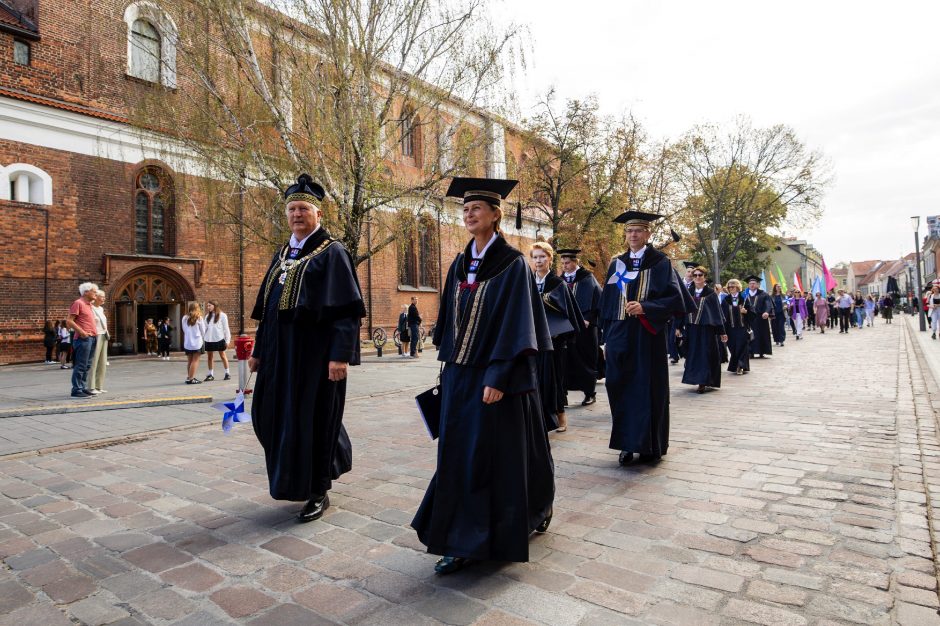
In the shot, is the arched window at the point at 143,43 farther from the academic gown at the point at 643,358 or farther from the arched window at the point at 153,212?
the academic gown at the point at 643,358

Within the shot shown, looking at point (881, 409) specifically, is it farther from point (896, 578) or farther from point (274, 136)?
point (274, 136)

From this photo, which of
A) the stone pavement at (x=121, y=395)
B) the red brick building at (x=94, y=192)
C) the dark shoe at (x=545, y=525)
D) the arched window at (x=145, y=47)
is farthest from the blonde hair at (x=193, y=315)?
the dark shoe at (x=545, y=525)

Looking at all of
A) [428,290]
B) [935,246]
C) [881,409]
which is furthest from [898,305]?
[881,409]

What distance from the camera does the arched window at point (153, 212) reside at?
799 inches

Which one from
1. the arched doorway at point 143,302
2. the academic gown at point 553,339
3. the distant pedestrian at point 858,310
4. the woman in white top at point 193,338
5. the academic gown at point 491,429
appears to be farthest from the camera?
the distant pedestrian at point 858,310

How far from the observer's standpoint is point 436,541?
313 cm

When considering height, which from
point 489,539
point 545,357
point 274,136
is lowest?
point 489,539

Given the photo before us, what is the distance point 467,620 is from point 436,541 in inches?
21.4

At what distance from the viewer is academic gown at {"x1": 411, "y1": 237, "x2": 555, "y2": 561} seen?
3113mm

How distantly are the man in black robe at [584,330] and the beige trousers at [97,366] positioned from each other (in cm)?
832

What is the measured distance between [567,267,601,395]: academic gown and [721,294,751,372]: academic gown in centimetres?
565

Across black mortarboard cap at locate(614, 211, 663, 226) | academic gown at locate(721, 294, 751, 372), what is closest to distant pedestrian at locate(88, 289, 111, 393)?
black mortarboard cap at locate(614, 211, 663, 226)

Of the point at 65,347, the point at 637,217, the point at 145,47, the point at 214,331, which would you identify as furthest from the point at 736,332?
the point at 145,47

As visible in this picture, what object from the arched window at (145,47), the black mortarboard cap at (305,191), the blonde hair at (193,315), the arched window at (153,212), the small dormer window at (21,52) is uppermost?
the arched window at (145,47)
